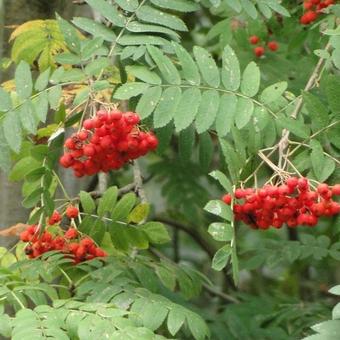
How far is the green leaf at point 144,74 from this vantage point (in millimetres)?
2455

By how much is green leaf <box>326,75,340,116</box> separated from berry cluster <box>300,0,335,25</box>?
0.57m

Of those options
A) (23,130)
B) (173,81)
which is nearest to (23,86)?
(23,130)

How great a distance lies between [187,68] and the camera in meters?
2.50

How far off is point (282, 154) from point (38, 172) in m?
0.61

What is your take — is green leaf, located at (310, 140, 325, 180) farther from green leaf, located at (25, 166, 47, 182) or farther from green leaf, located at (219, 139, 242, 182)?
green leaf, located at (25, 166, 47, 182)

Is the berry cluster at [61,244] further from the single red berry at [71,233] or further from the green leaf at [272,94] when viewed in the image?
the green leaf at [272,94]

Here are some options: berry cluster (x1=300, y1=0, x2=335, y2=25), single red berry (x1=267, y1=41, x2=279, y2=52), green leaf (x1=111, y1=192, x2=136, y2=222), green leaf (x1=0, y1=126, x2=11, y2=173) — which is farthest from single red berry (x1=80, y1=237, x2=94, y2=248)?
single red berry (x1=267, y1=41, x2=279, y2=52)

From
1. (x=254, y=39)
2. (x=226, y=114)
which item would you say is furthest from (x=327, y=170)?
(x=254, y=39)

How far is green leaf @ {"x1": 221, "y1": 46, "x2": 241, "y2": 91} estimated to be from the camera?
2.48m

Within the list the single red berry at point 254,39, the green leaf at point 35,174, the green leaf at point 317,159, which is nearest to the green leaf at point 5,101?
the green leaf at point 35,174

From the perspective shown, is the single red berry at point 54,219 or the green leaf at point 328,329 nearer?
the green leaf at point 328,329

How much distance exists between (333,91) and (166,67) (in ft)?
1.30

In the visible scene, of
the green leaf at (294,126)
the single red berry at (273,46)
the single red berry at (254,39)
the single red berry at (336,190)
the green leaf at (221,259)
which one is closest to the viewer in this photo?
the green leaf at (221,259)

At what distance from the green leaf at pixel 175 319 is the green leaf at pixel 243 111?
1.45 ft
